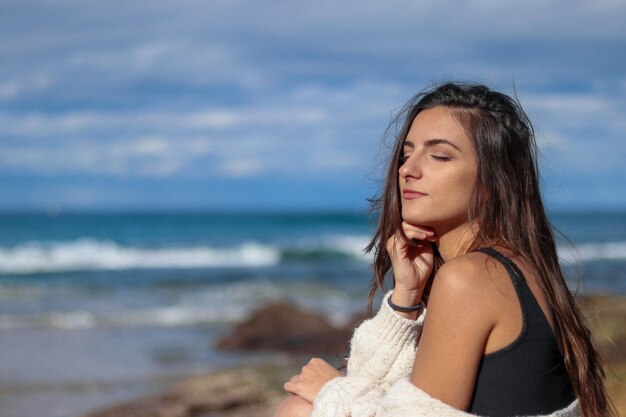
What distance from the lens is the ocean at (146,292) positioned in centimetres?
918

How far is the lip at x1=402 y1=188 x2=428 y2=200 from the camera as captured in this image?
10.0ft

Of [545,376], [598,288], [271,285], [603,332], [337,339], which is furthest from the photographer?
[271,285]

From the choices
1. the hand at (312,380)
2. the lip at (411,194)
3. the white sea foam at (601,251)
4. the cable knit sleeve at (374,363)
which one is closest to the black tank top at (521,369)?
the lip at (411,194)

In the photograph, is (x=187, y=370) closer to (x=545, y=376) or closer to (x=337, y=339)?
(x=337, y=339)

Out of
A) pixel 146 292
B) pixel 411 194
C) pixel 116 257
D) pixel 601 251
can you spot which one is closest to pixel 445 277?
pixel 411 194

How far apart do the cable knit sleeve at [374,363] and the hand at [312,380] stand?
92 millimetres

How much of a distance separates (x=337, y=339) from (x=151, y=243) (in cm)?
2852

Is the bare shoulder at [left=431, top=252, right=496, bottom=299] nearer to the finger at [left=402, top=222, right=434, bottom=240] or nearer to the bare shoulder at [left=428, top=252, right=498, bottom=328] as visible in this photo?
the bare shoulder at [left=428, top=252, right=498, bottom=328]

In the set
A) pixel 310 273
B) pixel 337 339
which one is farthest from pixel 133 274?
pixel 337 339

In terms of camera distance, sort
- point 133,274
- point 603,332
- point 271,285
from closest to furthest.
A: point 603,332
point 271,285
point 133,274

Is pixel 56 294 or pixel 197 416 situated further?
pixel 56 294

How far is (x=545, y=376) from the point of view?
278cm

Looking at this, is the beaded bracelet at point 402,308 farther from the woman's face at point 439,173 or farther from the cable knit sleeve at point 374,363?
the woman's face at point 439,173

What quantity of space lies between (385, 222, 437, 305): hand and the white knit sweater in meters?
0.08
